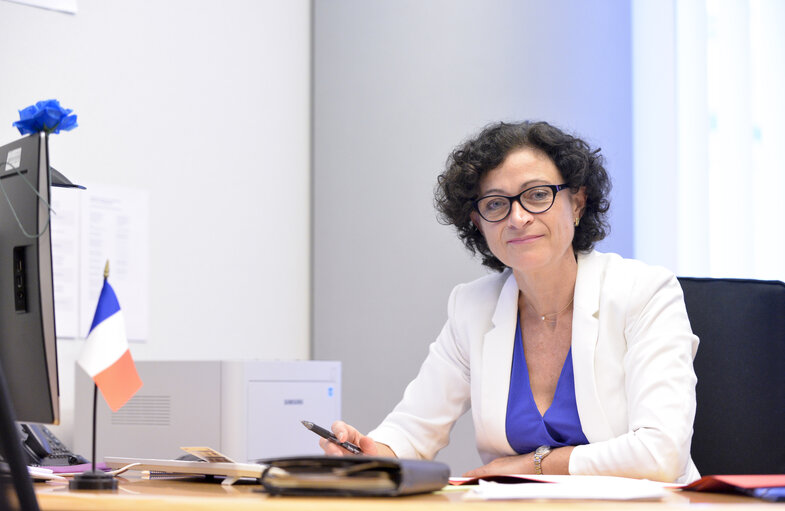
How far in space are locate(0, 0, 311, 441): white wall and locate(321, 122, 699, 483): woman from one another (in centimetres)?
119

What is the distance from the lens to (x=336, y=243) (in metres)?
3.22

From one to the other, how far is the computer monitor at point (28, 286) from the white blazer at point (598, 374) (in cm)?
85

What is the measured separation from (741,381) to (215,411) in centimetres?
134

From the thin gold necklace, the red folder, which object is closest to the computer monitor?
the red folder

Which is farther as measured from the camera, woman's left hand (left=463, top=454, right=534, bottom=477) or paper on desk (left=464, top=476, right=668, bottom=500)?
woman's left hand (left=463, top=454, right=534, bottom=477)

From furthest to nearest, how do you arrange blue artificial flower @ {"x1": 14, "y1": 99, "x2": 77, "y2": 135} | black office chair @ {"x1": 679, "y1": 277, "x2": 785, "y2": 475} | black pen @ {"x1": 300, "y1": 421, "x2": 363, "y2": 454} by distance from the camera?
black office chair @ {"x1": 679, "y1": 277, "x2": 785, "y2": 475}, black pen @ {"x1": 300, "y1": 421, "x2": 363, "y2": 454}, blue artificial flower @ {"x1": 14, "y1": 99, "x2": 77, "y2": 135}

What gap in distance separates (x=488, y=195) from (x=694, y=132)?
0.95 meters

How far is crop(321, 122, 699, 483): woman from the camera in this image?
1.62m

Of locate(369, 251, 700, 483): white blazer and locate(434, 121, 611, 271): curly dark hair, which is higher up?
locate(434, 121, 611, 271): curly dark hair

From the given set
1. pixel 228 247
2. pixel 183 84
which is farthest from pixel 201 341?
pixel 183 84

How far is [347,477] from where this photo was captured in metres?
0.81

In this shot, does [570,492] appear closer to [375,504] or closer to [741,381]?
[375,504]

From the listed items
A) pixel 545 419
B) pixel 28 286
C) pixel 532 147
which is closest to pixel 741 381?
pixel 545 419

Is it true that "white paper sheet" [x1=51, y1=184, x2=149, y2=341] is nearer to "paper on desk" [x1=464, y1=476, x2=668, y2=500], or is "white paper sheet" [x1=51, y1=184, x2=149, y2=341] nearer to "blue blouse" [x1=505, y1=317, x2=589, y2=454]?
"blue blouse" [x1=505, y1=317, x2=589, y2=454]
